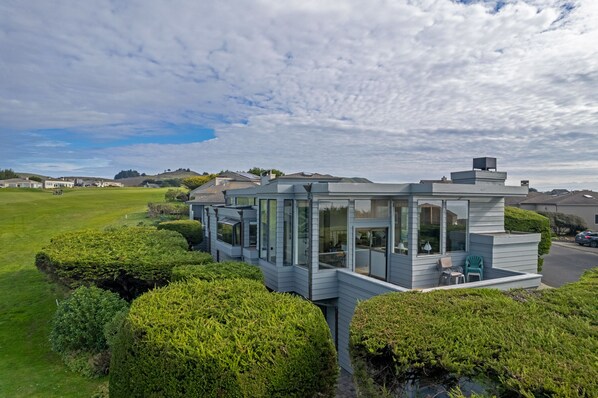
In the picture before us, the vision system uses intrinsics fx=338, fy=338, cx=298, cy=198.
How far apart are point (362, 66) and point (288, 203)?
6176 millimetres

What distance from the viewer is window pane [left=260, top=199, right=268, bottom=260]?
37.0ft

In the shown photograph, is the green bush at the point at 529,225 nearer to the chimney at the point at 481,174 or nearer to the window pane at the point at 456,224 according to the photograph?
the chimney at the point at 481,174

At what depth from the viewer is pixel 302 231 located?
9.71 metres

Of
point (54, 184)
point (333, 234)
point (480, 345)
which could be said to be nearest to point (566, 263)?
point (333, 234)

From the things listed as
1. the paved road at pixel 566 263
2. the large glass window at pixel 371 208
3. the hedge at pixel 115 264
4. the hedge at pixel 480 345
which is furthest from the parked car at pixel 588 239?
the hedge at pixel 115 264

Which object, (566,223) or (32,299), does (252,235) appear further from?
(566,223)

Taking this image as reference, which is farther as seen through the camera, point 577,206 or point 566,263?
point 577,206

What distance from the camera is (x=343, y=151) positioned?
26547 millimetres

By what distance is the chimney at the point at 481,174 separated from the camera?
11.1 m

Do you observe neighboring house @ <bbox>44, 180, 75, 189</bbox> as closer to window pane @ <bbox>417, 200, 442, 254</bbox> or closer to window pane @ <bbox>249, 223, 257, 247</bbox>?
window pane @ <bbox>249, 223, 257, 247</bbox>

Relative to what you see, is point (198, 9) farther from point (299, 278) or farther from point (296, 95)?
point (299, 278)

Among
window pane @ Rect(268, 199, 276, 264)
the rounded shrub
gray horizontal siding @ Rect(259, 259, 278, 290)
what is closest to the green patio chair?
gray horizontal siding @ Rect(259, 259, 278, 290)

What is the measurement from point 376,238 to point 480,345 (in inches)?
249

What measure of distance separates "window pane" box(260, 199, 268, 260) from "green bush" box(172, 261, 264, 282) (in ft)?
6.71
